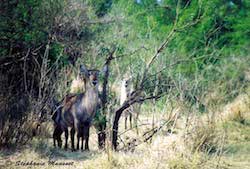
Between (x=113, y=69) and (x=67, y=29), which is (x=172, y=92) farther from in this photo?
(x=67, y=29)

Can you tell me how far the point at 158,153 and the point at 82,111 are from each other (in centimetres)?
253

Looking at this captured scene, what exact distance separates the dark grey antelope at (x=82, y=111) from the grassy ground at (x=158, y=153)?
50cm

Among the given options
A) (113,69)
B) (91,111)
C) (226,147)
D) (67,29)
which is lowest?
(226,147)

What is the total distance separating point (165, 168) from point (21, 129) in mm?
3131

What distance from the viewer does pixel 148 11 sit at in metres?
19.5

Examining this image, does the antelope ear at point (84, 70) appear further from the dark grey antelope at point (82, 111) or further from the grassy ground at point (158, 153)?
the grassy ground at point (158, 153)

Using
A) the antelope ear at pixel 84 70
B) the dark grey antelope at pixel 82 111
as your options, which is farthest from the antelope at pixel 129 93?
the antelope ear at pixel 84 70

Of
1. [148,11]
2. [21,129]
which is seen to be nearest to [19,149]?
[21,129]

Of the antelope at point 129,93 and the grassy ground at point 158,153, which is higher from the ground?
the antelope at point 129,93

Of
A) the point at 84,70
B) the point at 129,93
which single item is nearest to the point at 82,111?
the point at 84,70

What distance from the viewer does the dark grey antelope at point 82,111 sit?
1072cm

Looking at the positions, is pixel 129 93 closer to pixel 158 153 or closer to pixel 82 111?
pixel 82 111

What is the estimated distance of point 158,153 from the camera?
895 cm

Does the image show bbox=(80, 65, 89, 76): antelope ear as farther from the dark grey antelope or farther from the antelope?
the antelope
